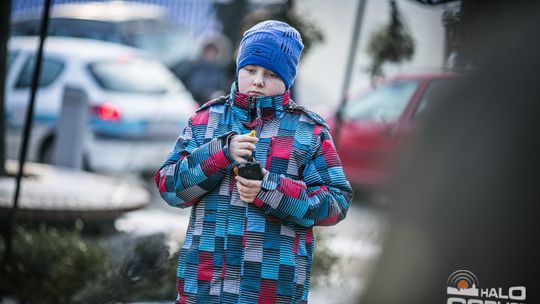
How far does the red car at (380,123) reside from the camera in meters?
3.79

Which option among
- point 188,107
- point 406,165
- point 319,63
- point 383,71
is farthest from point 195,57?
point 406,165

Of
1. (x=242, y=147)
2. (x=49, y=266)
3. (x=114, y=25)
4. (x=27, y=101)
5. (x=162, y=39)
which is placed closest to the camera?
(x=242, y=147)

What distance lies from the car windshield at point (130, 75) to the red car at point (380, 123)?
8.67 ft

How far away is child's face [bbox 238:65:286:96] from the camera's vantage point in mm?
2605

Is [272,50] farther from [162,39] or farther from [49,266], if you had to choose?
[162,39]

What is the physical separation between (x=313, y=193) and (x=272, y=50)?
0.39 metres

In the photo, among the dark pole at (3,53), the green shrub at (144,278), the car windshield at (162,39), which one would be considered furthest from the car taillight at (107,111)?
the green shrub at (144,278)

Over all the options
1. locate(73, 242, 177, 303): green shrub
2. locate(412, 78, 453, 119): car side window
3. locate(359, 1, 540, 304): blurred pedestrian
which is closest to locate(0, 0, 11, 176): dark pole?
locate(73, 242, 177, 303): green shrub

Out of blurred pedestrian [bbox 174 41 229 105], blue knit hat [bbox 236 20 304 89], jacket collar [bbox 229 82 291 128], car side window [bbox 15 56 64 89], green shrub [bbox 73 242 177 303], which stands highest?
car side window [bbox 15 56 64 89]

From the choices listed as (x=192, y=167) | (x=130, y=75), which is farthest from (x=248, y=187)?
(x=130, y=75)

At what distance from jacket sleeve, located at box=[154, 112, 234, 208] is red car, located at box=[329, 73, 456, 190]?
1.28m

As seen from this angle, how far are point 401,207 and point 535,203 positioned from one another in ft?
1.67

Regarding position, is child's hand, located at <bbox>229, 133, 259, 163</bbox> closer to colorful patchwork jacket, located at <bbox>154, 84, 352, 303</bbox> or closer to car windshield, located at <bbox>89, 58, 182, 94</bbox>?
colorful patchwork jacket, located at <bbox>154, 84, 352, 303</bbox>

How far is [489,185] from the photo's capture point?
3.36m
